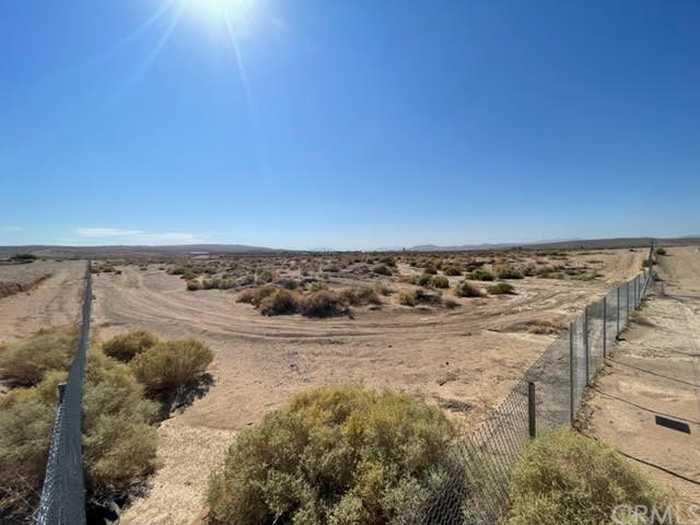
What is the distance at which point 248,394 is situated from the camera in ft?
26.1

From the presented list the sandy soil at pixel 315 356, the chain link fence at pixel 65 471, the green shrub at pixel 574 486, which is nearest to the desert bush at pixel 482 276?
the sandy soil at pixel 315 356

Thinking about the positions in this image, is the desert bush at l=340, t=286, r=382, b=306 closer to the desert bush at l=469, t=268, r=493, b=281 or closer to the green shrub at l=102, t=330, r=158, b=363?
the green shrub at l=102, t=330, r=158, b=363

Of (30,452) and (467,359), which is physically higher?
(30,452)

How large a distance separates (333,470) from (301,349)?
781 centimetres

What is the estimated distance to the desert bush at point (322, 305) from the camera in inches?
653

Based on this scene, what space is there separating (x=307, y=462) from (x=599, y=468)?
110 inches

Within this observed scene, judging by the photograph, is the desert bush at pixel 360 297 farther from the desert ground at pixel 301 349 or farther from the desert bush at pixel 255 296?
the desert bush at pixel 255 296

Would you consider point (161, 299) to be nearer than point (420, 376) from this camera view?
No

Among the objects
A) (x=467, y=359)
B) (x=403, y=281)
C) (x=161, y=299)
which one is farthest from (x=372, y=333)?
(x=161, y=299)

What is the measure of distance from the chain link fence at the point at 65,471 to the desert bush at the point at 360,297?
1380 centimetres

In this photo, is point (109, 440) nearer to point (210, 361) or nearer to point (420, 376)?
point (210, 361)

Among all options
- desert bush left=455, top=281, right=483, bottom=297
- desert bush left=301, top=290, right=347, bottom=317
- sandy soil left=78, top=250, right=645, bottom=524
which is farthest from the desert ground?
desert bush left=301, top=290, right=347, bottom=317

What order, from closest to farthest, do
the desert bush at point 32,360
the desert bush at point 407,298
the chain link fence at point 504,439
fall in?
the chain link fence at point 504,439 < the desert bush at point 32,360 < the desert bush at point 407,298

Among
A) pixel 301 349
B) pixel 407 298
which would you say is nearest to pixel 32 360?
pixel 301 349
